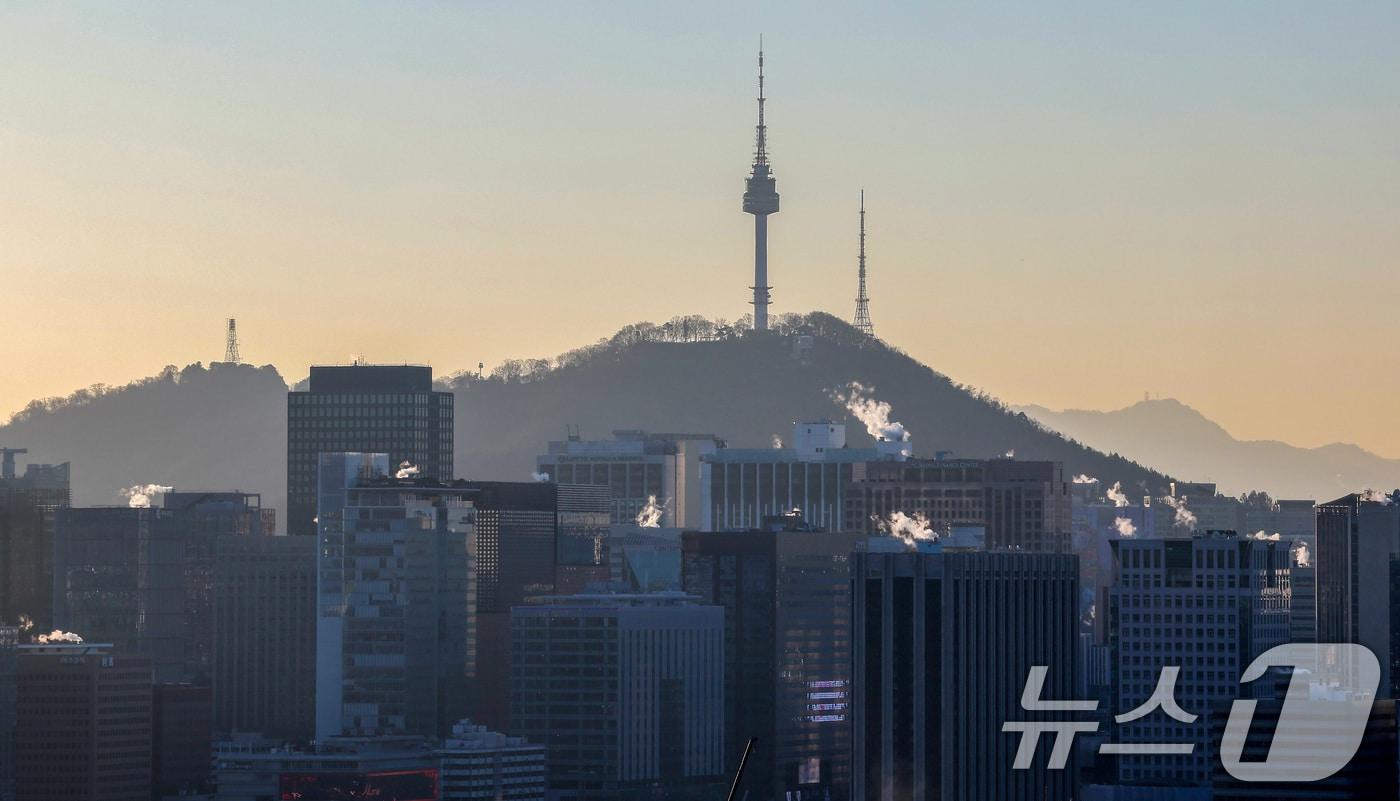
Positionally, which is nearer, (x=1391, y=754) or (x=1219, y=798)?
(x=1391, y=754)

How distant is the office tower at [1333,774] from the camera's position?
174 metres

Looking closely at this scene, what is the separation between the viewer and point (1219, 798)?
188 m

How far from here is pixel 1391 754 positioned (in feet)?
576

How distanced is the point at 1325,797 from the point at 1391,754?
14.1 feet

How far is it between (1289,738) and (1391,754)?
8.51 meters

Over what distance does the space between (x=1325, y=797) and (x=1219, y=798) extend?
12.8 meters

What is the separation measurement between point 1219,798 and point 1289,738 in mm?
7279

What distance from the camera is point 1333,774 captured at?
17562 cm

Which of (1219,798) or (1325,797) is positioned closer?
(1325,797)

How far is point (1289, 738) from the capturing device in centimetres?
18300

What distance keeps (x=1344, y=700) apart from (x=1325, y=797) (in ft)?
39.1

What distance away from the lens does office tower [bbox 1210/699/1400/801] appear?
174125 mm

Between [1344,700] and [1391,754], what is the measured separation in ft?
36.7

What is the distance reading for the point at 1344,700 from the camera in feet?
612
